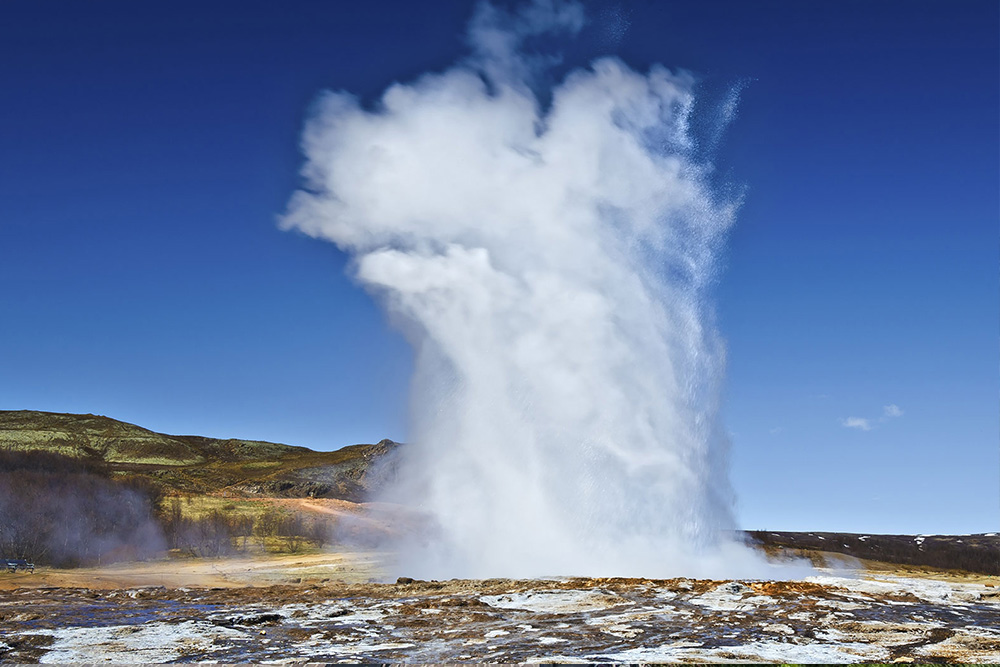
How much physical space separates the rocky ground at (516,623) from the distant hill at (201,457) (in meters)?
44.8

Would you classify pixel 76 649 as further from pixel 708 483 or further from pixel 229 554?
pixel 229 554

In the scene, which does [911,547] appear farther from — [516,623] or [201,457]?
[201,457]

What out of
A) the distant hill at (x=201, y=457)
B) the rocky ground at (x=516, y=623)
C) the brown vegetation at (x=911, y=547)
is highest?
the distant hill at (x=201, y=457)

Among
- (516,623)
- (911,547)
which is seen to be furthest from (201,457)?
(516,623)

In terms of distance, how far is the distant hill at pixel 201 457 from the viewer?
73.1 metres

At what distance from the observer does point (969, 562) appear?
5816 cm

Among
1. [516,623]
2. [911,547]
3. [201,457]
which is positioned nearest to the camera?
[516,623]

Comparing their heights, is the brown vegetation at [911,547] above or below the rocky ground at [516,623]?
above

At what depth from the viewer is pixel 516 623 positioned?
1312 cm

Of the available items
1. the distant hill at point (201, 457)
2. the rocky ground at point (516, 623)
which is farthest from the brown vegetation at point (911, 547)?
the distant hill at point (201, 457)

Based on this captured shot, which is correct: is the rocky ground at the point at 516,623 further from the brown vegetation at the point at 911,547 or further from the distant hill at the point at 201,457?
the distant hill at the point at 201,457

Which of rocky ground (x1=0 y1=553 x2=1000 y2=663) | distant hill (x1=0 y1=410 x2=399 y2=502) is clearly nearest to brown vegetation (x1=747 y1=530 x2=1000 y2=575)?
rocky ground (x1=0 y1=553 x2=1000 y2=663)

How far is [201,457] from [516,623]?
137570mm

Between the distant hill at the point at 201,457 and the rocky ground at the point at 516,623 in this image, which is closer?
the rocky ground at the point at 516,623
